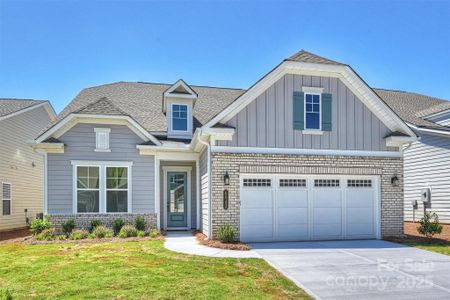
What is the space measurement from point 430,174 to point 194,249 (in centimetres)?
1289

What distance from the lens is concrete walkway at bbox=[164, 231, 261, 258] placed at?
9.16 metres

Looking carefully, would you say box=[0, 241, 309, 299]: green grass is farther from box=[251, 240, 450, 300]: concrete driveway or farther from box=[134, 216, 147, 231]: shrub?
box=[134, 216, 147, 231]: shrub

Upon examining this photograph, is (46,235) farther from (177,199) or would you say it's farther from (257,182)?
(257,182)

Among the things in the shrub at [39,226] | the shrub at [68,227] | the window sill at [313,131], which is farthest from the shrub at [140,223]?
the window sill at [313,131]

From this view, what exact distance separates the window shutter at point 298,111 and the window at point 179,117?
562 cm

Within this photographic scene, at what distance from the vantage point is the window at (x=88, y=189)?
13391 millimetres

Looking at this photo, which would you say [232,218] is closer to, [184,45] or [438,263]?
[438,263]

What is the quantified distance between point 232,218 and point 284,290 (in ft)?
16.1

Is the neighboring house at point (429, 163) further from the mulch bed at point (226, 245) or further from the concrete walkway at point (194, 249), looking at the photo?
the concrete walkway at point (194, 249)

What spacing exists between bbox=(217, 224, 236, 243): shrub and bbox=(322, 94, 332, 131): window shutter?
4447 mm

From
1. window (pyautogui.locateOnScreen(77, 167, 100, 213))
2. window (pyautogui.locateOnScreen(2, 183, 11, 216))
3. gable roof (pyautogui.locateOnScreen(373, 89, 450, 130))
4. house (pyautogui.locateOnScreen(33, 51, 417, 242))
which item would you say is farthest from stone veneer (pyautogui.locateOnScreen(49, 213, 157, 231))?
gable roof (pyautogui.locateOnScreen(373, 89, 450, 130))

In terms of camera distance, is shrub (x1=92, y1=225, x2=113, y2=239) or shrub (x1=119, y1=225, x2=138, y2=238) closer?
shrub (x1=92, y1=225, x2=113, y2=239)

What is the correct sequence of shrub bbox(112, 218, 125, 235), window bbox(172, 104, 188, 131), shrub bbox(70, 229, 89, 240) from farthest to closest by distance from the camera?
window bbox(172, 104, 188, 131) < shrub bbox(112, 218, 125, 235) < shrub bbox(70, 229, 89, 240)

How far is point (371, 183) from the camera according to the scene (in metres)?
12.2
